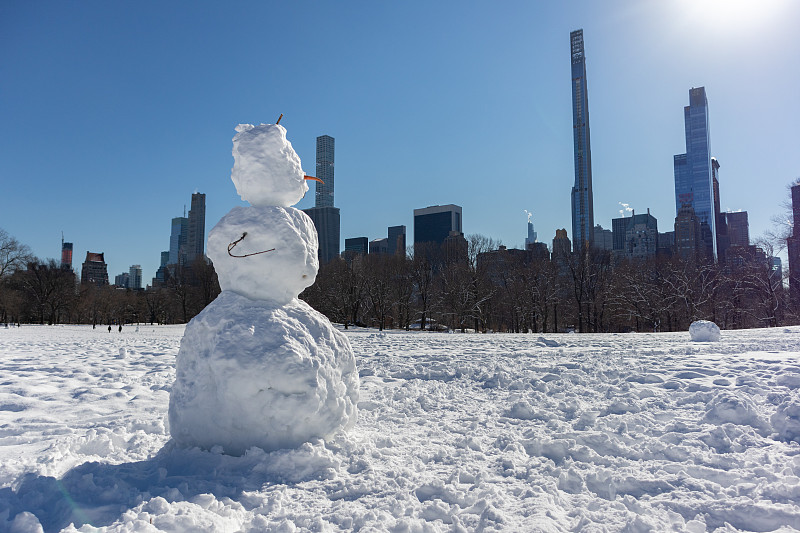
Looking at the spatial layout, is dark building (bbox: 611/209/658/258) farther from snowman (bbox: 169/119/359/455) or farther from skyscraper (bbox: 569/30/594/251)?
snowman (bbox: 169/119/359/455)

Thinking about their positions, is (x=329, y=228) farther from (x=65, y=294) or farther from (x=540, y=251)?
(x=540, y=251)

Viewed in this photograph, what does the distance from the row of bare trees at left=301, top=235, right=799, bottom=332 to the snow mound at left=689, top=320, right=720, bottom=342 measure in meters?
23.6

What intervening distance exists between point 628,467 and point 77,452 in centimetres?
577

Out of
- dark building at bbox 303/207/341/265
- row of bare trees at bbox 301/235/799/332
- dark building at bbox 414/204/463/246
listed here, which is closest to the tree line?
row of bare trees at bbox 301/235/799/332

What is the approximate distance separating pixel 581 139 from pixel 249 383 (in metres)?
175

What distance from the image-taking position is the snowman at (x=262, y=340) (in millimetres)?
4398

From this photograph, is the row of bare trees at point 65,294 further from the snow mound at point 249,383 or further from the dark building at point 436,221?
the dark building at point 436,221

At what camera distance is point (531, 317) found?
43906 millimetres

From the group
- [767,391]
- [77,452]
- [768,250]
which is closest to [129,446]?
[77,452]

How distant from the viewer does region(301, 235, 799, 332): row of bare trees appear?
3766 cm

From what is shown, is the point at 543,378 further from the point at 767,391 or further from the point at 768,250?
the point at 768,250

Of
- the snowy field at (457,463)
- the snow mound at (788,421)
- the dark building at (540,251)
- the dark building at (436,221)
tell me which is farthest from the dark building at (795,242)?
the dark building at (436,221)

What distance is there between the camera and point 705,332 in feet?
49.1

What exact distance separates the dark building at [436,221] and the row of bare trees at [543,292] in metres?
95.9
